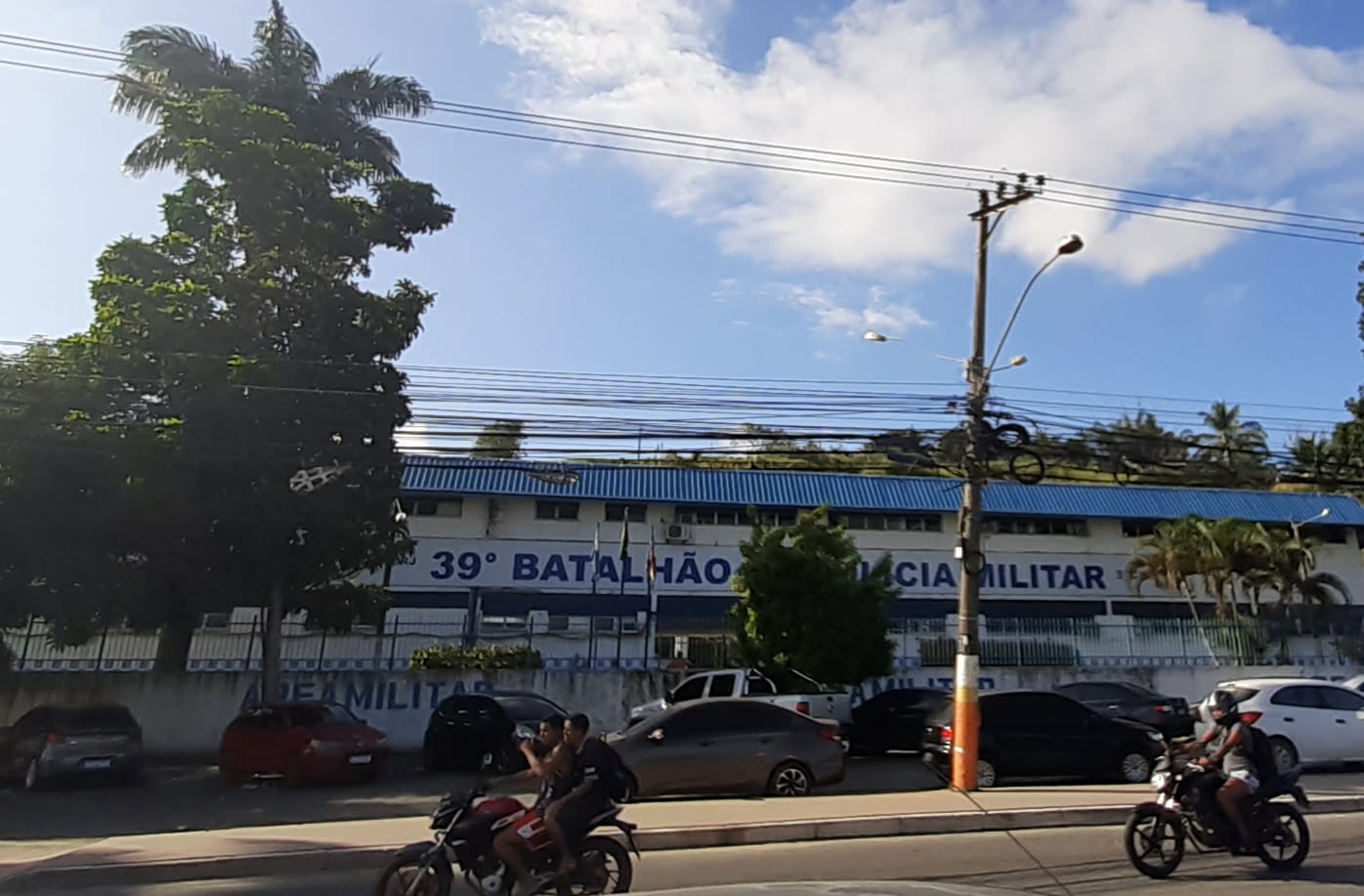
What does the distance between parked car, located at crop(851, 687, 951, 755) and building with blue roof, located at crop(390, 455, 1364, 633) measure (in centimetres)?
1079

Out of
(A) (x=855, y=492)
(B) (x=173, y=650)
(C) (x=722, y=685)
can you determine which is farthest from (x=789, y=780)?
(A) (x=855, y=492)

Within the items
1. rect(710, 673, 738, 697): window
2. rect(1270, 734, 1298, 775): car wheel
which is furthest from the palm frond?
rect(1270, 734, 1298, 775): car wheel

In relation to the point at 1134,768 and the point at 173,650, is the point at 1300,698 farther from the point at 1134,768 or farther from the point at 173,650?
the point at 173,650

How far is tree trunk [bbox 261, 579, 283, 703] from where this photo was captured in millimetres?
20609

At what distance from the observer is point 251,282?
20.1 meters

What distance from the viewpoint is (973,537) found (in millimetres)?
14250

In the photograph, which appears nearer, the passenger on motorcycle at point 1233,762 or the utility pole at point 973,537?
the passenger on motorcycle at point 1233,762

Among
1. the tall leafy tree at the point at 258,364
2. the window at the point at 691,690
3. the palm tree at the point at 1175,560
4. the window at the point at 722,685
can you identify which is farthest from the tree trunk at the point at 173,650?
the palm tree at the point at 1175,560

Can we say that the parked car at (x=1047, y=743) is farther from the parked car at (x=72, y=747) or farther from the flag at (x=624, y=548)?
the flag at (x=624, y=548)

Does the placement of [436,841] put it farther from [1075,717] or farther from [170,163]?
[170,163]

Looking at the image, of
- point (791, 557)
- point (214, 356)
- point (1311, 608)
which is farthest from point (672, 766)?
point (1311, 608)

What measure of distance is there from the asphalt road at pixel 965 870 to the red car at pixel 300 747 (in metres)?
8.01

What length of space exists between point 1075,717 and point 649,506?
2065 centimetres

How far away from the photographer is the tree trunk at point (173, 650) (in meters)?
21.0
